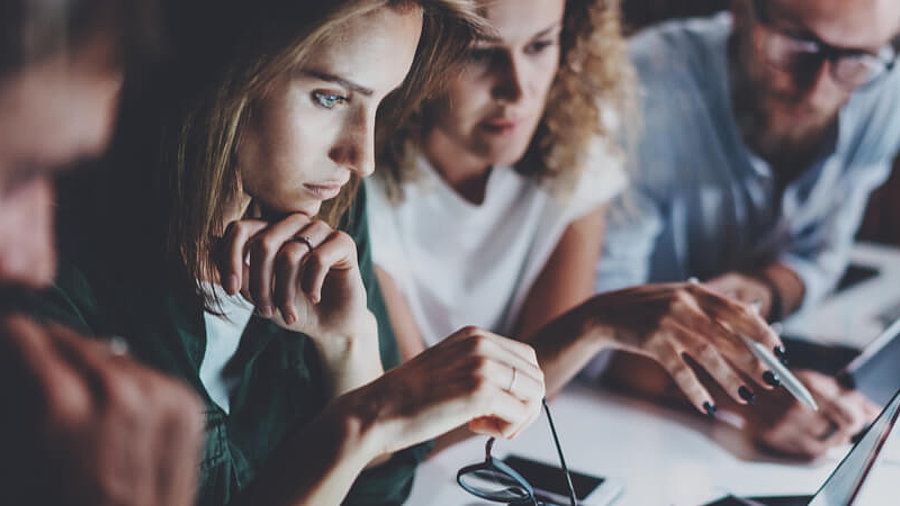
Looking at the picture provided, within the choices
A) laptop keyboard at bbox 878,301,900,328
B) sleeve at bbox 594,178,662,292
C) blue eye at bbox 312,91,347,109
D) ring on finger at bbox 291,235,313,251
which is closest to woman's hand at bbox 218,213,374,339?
ring on finger at bbox 291,235,313,251

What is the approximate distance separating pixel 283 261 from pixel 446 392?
0.59ft

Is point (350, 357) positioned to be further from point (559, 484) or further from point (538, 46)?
point (538, 46)

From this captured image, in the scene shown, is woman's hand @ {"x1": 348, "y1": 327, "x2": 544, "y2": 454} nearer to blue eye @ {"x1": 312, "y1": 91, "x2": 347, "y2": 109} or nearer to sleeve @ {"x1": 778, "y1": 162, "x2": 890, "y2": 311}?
blue eye @ {"x1": 312, "y1": 91, "x2": 347, "y2": 109}

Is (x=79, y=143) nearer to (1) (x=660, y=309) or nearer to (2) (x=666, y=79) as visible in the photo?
(1) (x=660, y=309)

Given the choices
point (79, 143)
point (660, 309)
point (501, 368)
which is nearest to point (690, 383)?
point (660, 309)

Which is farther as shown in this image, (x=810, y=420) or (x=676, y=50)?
(x=676, y=50)

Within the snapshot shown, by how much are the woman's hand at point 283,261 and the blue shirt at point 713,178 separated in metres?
0.89

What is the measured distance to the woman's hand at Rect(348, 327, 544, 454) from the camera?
0.70m

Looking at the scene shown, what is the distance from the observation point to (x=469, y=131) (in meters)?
1.18

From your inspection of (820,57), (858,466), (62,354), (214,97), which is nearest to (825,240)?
(820,57)

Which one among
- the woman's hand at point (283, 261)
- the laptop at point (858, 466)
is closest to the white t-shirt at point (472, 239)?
the woman's hand at point (283, 261)

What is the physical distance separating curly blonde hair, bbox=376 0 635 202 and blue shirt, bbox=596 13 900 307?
21 cm

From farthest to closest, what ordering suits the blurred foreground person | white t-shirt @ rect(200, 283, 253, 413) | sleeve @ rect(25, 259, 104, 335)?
white t-shirt @ rect(200, 283, 253, 413)
sleeve @ rect(25, 259, 104, 335)
the blurred foreground person

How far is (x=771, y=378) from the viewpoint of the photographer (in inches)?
36.9
